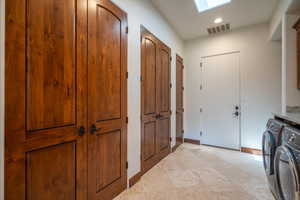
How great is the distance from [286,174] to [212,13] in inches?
111

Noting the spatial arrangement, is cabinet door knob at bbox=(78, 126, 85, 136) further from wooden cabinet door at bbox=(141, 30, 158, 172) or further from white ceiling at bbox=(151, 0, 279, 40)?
white ceiling at bbox=(151, 0, 279, 40)

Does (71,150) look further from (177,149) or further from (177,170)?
(177,149)

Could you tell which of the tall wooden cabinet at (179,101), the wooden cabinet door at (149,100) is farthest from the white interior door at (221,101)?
the wooden cabinet door at (149,100)

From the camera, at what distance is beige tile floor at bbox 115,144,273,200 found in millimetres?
1857

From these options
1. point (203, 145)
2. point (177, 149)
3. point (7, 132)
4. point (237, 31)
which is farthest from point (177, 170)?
point (237, 31)

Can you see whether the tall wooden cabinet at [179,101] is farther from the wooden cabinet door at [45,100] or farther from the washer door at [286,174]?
the wooden cabinet door at [45,100]

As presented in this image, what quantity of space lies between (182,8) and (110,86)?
6.91ft

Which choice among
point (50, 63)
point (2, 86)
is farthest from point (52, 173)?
point (50, 63)

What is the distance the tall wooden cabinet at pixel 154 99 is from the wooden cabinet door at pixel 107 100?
1.58 feet

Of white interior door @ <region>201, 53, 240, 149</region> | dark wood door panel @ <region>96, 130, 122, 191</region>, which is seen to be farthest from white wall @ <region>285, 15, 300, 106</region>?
dark wood door panel @ <region>96, 130, 122, 191</region>

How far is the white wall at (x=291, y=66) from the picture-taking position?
7.21 feet

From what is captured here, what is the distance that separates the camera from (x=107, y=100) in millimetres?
1673

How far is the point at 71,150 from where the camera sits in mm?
1304

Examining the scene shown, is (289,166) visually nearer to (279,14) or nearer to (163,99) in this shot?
(163,99)
